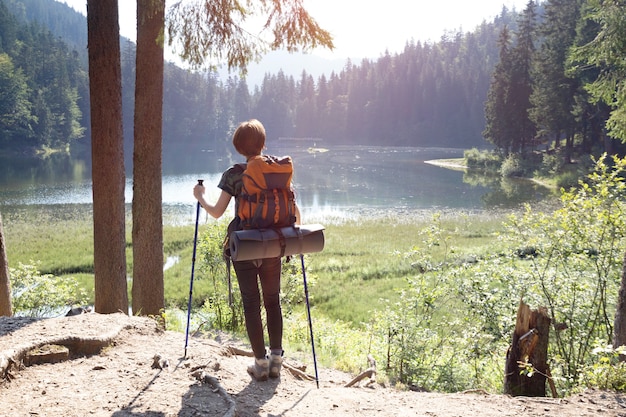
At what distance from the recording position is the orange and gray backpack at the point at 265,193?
13.1 feet

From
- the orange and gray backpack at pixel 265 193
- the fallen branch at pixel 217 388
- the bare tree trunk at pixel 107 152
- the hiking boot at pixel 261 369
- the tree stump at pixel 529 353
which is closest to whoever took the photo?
the fallen branch at pixel 217 388

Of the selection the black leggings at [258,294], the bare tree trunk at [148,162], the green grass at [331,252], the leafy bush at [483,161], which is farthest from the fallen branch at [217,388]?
the leafy bush at [483,161]

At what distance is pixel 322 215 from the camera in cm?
3338

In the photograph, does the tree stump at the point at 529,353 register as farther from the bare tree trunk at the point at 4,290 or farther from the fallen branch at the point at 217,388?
the bare tree trunk at the point at 4,290

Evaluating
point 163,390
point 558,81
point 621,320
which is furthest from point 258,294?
point 558,81

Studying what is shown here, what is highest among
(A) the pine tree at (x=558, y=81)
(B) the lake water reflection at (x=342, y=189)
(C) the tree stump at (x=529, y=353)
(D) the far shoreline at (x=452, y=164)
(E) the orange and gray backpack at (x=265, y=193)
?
(A) the pine tree at (x=558, y=81)

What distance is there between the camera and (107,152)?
651cm

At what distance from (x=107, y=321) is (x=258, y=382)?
6.00 ft

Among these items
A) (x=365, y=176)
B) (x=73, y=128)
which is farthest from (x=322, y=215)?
(x=73, y=128)

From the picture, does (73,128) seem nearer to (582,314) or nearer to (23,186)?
(23,186)

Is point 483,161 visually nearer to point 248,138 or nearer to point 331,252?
point 331,252

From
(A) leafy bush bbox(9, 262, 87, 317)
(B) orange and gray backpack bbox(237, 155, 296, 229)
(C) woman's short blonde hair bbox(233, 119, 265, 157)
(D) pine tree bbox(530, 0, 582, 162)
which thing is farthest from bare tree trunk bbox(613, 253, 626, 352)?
(D) pine tree bbox(530, 0, 582, 162)

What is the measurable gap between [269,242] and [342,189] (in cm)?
4168

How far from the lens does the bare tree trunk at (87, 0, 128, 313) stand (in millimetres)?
6355
